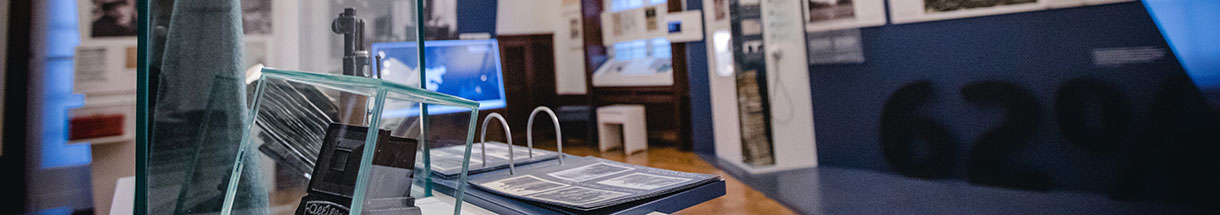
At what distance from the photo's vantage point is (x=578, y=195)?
64 centimetres

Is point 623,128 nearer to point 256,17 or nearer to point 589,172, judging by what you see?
point 589,172

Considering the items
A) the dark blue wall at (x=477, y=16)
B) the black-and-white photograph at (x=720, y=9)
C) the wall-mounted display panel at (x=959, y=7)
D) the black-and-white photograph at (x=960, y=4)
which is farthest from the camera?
the dark blue wall at (x=477, y=16)

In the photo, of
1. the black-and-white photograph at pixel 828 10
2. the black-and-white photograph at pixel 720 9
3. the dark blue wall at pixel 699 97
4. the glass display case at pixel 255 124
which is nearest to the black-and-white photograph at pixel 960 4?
the black-and-white photograph at pixel 828 10

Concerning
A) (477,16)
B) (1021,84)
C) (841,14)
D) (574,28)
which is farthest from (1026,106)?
Result: (477,16)

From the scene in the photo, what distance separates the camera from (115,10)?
2400 mm

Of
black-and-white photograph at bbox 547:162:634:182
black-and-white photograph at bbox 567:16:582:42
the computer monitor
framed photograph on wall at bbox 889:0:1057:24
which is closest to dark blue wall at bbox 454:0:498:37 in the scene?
black-and-white photograph at bbox 567:16:582:42

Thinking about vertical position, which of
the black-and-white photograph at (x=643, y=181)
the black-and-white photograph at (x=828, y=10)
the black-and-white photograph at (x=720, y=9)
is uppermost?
the black-and-white photograph at (x=720, y=9)

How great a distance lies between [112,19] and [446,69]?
219 centimetres

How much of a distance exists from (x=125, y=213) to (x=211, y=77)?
1.54ft

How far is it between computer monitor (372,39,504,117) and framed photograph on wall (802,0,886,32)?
2271 mm

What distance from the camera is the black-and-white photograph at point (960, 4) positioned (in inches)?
106

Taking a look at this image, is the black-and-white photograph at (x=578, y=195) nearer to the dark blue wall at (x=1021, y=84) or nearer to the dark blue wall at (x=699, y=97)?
the dark blue wall at (x=1021, y=84)

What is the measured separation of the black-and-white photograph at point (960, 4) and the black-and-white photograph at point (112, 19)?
390cm

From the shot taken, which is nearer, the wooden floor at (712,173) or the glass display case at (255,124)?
the glass display case at (255,124)
